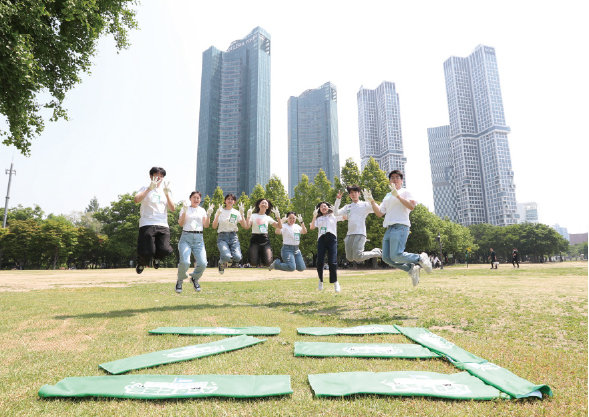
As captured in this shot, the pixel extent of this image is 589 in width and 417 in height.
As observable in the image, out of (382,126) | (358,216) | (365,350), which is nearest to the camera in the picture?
(365,350)

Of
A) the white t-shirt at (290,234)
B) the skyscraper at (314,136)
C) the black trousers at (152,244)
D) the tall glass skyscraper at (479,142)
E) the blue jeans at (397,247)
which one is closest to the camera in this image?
the blue jeans at (397,247)

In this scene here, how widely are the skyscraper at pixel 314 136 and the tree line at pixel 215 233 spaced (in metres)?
87.7

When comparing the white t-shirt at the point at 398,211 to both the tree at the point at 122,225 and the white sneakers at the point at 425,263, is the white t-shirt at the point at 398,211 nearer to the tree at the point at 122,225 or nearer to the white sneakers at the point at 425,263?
the white sneakers at the point at 425,263

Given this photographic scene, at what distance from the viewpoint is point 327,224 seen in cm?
830

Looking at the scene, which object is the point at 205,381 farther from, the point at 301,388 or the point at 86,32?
the point at 86,32

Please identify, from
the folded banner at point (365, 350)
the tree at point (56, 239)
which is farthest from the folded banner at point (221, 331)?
the tree at point (56, 239)

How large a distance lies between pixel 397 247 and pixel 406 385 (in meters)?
4.55

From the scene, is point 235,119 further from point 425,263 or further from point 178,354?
point 178,354

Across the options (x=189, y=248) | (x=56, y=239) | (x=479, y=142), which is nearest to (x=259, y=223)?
(x=189, y=248)

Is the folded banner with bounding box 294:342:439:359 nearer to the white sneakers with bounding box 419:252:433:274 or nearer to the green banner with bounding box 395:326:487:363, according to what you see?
the green banner with bounding box 395:326:487:363

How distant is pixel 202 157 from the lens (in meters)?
126

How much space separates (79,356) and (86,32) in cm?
1256

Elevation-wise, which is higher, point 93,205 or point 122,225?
point 93,205

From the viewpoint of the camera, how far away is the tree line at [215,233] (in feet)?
130
